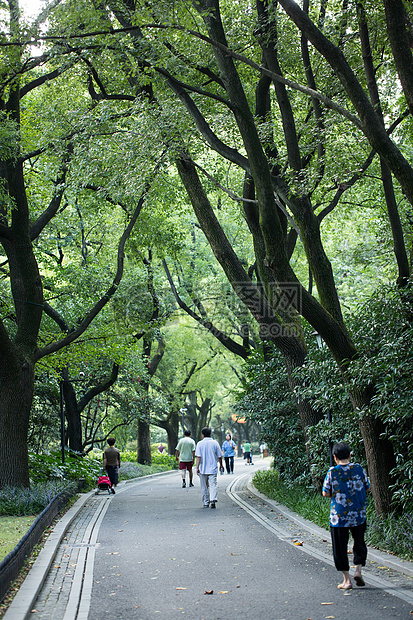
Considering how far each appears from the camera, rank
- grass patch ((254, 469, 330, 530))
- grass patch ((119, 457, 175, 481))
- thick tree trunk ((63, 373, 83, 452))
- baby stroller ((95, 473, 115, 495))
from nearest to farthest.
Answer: grass patch ((254, 469, 330, 530)) → baby stroller ((95, 473, 115, 495)) → thick tree trunk ((63, 373, 83, 452)) → grass patch ((119, 457, 175, 481))

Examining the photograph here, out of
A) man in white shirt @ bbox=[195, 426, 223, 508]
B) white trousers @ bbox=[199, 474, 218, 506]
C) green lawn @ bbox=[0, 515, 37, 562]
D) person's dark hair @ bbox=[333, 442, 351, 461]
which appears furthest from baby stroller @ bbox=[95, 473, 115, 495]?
person's dark hair @ bbox=[333, 442, 351, 461]

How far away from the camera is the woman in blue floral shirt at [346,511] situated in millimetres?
6047

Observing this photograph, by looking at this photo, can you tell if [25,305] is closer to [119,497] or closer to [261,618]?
[119,497]

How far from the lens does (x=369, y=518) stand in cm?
877

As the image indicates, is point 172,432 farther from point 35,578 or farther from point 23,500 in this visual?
point 35,578

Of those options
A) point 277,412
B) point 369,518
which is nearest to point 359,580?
point 369,518

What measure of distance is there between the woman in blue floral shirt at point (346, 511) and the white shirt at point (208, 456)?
22.7 feet

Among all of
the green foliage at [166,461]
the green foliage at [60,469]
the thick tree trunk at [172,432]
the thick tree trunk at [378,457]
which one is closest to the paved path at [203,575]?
the thick tree trunk at [378,457]

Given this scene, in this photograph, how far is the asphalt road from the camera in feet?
17.6

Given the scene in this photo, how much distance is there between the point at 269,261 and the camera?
9.34 m

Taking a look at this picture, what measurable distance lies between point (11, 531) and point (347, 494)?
5.43 meters

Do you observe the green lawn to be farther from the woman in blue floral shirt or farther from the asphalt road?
the woman in blue floral shirt

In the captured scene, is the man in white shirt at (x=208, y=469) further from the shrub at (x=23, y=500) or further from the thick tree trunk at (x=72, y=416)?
the thick tree trunk at (x=72, y=416)

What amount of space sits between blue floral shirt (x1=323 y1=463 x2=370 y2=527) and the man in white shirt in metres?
6.90
